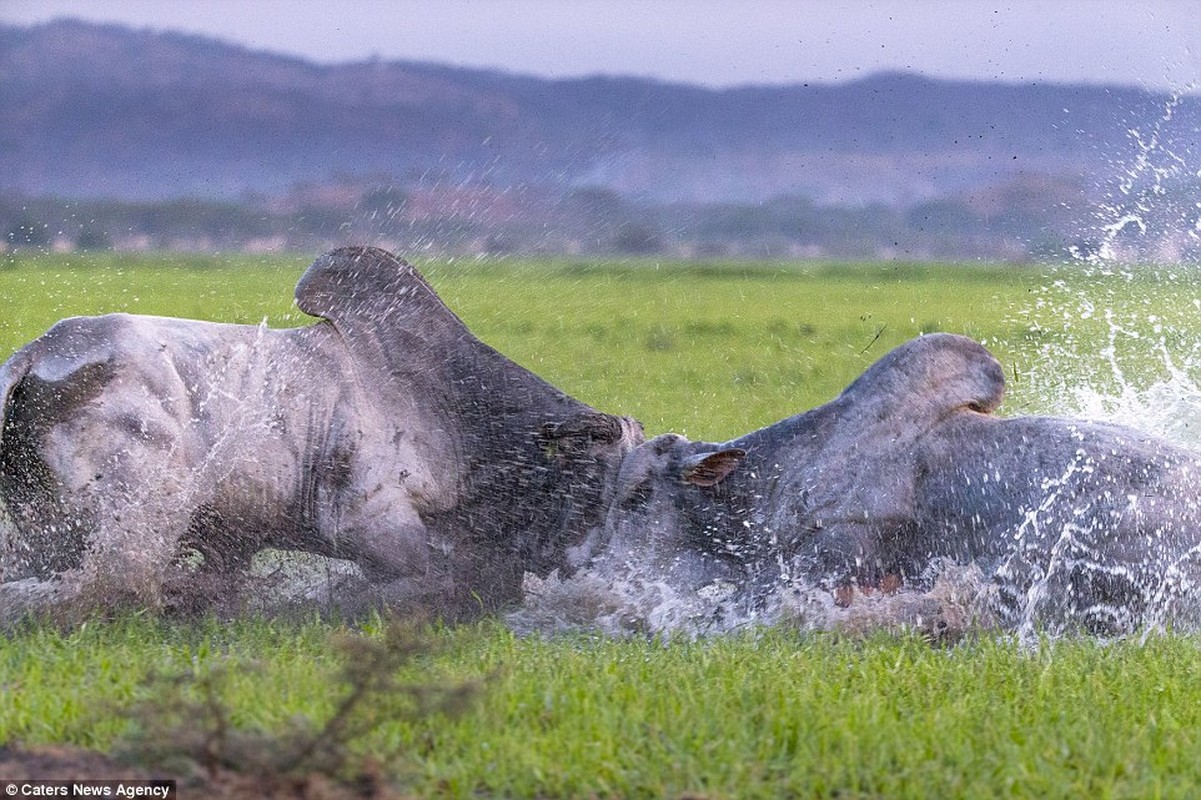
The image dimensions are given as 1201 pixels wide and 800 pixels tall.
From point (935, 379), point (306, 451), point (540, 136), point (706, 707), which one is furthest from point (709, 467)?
point (540, 136)

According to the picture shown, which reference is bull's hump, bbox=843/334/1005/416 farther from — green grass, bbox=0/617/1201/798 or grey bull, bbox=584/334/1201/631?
green grass, bbox=0/617/1201/798

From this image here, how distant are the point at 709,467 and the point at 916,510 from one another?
0.79 m

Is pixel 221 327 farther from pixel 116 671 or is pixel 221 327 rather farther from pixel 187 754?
pixel 187 754

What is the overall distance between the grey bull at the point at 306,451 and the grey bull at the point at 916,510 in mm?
313

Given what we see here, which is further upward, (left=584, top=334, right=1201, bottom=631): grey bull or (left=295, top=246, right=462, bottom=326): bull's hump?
(left=295, top=246, right=462, bottom=326): bull's hump

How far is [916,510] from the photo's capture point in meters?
6.27

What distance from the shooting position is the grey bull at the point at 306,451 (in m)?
5.72

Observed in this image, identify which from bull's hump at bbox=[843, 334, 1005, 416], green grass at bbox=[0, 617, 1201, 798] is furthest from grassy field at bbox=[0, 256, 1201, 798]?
bull's hump at bbox=[843, 334, 1005, 416]

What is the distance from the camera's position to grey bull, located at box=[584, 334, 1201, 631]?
619 centimetres

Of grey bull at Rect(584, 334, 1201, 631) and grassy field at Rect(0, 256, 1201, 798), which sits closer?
grassy field at Rect(0, 256, 1201, 798)

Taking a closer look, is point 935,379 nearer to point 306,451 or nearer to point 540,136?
point 306,451

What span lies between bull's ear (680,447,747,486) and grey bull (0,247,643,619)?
29 cm

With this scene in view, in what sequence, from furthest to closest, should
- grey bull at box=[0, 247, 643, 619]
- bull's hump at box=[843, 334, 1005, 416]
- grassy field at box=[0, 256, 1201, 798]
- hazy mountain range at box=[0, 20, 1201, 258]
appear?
1. hazy mountain range at box=[0, 20, 1201, 258]
2. bull's hump at box=[843, 334, 1005, 416]
3. grey bull at box=[0, 247, 643, 619]
4. grassy field at box=[0, 256, 1201, 798]

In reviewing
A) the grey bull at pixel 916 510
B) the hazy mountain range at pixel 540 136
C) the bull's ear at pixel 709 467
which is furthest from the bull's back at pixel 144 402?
the hazy mountain range at pixel 540 136
